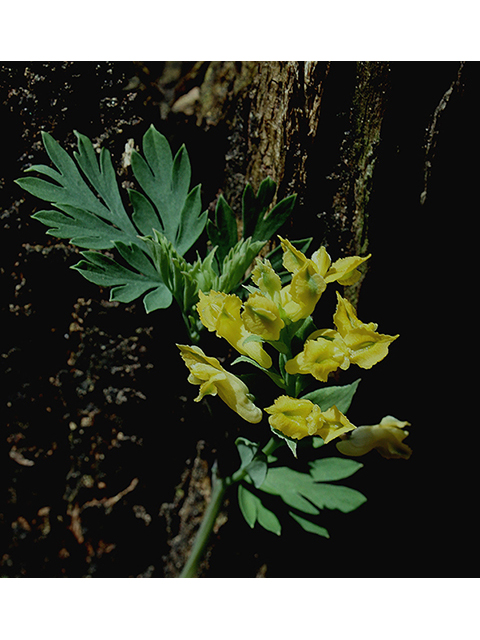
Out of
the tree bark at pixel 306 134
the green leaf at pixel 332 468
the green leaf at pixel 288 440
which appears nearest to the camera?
the green leaf at pixel 288 440

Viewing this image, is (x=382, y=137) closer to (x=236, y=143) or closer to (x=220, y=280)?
(x=236, y=143)

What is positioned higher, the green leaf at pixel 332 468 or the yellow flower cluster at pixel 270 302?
the yellow flower cluster at pixel 270 302

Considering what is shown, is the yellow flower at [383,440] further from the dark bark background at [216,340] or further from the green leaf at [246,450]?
the dark bark background at [216,340]

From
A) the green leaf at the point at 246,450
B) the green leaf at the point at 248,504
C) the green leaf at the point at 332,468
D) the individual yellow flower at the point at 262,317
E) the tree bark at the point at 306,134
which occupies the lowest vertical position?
the green leaf at the point at 248,504

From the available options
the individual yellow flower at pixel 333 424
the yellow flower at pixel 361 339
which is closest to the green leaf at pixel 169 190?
the yellow flower at pixel 361 339

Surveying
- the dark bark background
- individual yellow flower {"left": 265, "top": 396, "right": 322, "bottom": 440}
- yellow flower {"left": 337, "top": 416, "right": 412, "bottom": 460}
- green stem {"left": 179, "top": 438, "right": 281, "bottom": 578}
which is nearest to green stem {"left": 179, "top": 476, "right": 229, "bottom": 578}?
green stem {"left": 179, "top": 438, "right": 281, "bottom": 578}

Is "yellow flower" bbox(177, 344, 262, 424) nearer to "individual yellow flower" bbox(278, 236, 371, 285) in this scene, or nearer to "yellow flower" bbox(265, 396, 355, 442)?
"yellow flower" bbox(265, 396, 355, 442)
